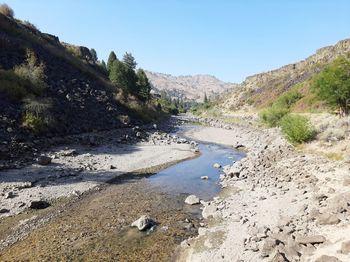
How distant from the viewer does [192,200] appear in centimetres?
2169


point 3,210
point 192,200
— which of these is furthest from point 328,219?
point 3,210

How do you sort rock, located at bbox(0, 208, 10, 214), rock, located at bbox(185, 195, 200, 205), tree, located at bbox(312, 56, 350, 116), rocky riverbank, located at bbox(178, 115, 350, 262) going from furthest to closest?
1. tree, located at bbox(312, 56, 350, 116)
2. rock, located at bbox(185, 195, 200, 205)
3. rock, located at bbox(0, 208, 10, 214)
4. rocky riverbank, located at bbox(178, 115, 350, 262)

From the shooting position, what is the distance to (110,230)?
1711cm

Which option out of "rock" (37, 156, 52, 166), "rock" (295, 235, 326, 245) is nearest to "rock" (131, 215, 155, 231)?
"rock" (295, 235, 326, 245)

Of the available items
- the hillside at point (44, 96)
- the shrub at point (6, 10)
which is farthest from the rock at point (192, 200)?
the shrub at point (6, 10)

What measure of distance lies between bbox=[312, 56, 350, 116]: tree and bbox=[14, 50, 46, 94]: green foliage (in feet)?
129

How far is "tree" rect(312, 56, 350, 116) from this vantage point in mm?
40938

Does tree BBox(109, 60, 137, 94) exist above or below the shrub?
below

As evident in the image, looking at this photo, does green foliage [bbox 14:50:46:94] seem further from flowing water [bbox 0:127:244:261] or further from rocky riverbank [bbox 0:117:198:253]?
flowing water [bbox 0:127:244:261]

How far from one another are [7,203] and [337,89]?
40.0m

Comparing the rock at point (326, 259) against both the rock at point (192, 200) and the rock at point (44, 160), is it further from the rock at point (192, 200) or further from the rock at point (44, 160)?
the rock at point (44, 160)

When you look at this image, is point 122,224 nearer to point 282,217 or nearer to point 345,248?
point 282,217

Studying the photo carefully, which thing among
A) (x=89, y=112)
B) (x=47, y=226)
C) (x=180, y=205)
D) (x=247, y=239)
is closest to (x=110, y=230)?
(x=47, y=226)

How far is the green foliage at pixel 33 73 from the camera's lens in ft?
141
